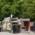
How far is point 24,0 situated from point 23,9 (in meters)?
0.26

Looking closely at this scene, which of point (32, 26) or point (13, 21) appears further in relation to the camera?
point (32, 26)

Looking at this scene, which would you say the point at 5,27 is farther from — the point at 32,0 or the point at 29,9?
the point at 32,0

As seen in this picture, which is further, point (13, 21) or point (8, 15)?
point (8, 15)

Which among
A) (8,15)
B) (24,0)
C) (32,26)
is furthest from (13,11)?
(32,26)

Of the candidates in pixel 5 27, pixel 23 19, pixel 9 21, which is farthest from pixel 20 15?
pixel 5 27

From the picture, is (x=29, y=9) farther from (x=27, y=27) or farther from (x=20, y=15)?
(x=27, y=27)

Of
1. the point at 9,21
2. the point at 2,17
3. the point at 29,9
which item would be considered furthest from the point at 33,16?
the point at 2,17

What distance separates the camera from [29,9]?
9.88 ft

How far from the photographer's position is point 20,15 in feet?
10.2

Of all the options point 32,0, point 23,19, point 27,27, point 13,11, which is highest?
point 32,0

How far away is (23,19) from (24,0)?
0.52 m

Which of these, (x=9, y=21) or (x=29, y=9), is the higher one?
(x=29, y=9)

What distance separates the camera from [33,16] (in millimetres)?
3043

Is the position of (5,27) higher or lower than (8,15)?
lower
